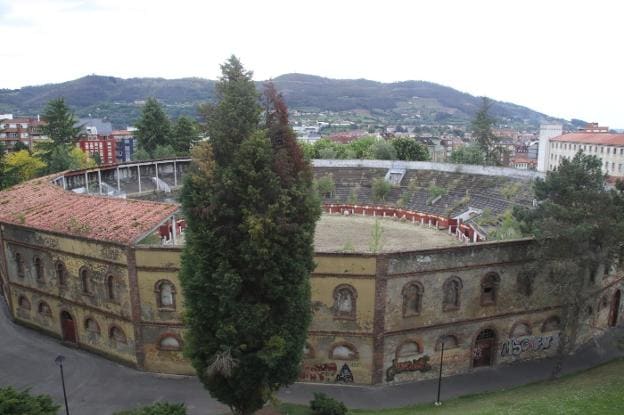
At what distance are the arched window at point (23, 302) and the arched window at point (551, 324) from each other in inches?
1160

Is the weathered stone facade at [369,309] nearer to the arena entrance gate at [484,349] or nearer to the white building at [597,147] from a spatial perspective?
the arena entrance gate at [484,349]

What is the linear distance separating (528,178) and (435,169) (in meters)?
10.8

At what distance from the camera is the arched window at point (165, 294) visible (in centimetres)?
2283

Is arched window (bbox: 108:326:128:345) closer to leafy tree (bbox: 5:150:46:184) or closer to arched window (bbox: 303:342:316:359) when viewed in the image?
arched window (bbox: 303:342:316:359)

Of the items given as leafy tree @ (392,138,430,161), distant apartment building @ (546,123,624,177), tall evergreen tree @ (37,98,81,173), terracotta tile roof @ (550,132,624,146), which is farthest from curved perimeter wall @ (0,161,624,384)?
terracotta tile roof @ (550,132,624,146)

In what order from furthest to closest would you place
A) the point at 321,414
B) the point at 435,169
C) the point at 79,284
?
1. the point at 435,169
2. the point at 79,284
3. the point at 321,414

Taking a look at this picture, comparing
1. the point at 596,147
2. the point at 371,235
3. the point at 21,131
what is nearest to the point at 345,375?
the point at 371,235

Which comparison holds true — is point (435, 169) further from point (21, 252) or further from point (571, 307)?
point (21, 252)

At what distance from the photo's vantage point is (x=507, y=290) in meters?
24.1

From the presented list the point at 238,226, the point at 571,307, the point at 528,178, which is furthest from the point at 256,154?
the point at 528,178

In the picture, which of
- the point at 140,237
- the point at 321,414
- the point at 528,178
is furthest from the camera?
the point at 528,178

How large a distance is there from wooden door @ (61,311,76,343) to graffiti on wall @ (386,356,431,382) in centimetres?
1732

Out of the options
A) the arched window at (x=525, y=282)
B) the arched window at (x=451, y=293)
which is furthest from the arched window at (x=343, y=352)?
the arched window at (x=525, y=282)

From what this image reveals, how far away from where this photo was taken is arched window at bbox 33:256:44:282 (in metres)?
26.7
